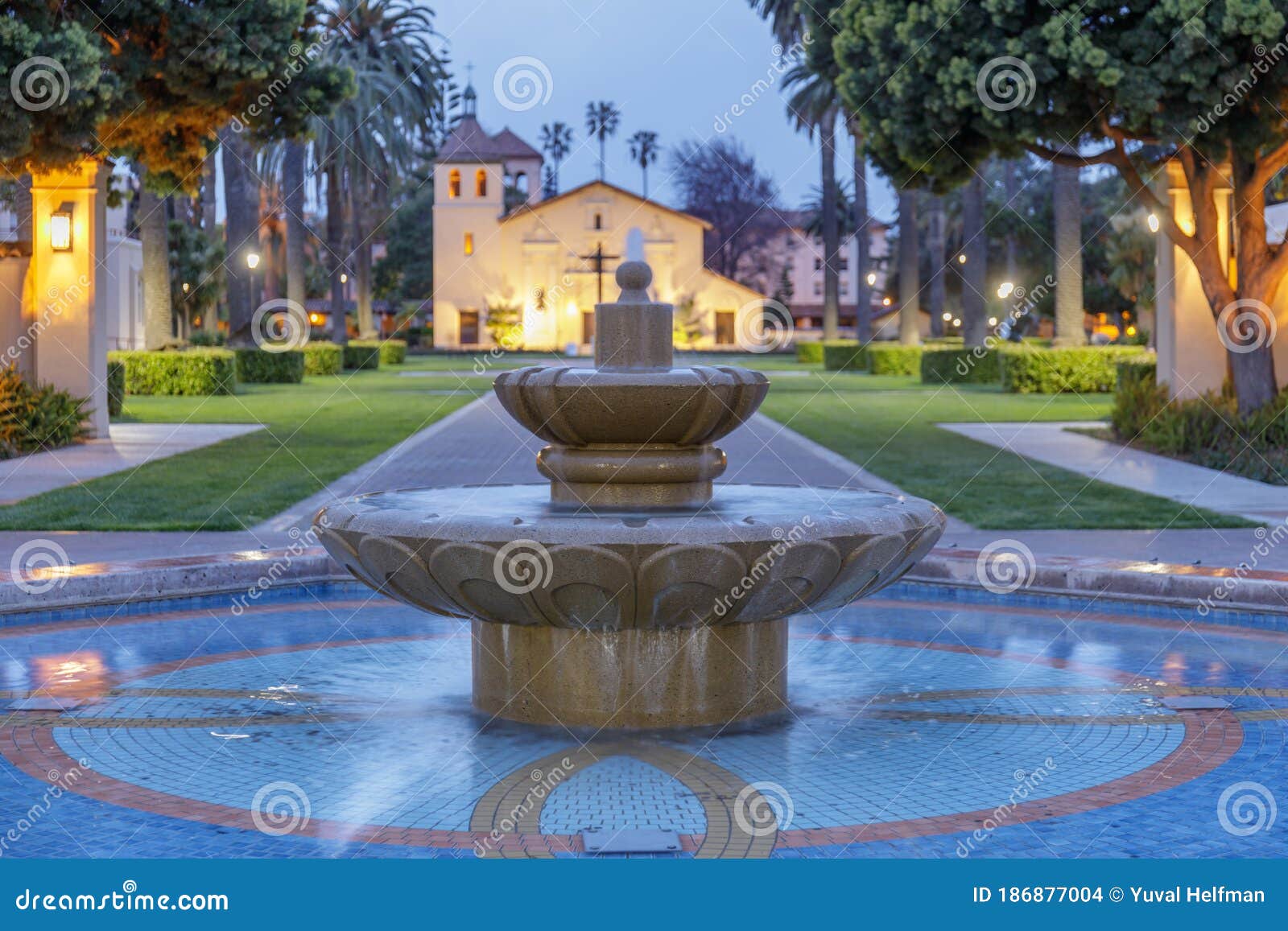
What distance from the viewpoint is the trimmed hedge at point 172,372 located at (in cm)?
3391

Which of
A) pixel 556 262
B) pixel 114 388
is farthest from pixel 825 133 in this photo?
pixel 114 388

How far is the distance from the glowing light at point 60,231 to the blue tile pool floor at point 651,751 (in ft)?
45.5

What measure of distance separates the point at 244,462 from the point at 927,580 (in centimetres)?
1058

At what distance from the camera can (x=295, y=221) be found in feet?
152

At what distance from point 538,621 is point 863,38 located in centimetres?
1645

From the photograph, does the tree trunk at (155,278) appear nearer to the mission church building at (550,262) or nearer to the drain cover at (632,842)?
the drain cover at (632,842)

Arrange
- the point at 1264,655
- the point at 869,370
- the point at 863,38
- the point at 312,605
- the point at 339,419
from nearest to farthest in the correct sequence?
the point at 1264,655 < the point at 312,605 < the point at 863,38 < the point at 339,419 < the point at 869,370

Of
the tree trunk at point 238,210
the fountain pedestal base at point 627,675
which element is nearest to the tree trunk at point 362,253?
the tree trunk at point 238,210

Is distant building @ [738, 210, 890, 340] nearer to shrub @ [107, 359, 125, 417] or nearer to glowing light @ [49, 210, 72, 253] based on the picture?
shrub @ [107, 359, 125, 417]

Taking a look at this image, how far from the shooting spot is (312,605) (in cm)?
962

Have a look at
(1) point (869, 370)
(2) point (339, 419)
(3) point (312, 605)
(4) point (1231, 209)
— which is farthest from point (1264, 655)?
(1) point (869, 370)

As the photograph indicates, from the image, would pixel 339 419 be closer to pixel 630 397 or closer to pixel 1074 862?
pixel 630 397

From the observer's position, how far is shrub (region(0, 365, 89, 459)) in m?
19.8

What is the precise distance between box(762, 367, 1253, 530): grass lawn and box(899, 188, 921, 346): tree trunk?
9546 millimetres
